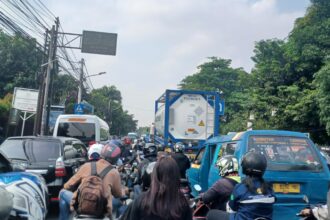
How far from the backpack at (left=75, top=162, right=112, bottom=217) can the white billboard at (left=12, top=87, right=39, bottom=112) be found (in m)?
19.6

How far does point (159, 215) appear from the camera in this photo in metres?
2.95

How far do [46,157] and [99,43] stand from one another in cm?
1574

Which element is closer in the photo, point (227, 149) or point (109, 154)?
point (109, 154)

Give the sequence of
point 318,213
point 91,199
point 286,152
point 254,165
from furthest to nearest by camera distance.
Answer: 1. point 286,152
2. point 91,199
3. point 254,165
4. point 318,213

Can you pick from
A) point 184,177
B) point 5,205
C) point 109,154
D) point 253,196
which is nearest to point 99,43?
point 184,177

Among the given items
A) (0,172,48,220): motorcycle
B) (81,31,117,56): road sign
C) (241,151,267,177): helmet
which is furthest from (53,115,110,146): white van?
(241,151,267,177): helmet

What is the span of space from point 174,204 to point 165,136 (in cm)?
998

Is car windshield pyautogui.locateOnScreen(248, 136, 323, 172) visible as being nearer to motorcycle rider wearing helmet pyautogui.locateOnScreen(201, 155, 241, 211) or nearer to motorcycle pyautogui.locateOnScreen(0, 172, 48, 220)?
motorcycle rider wearing helmet pyautogui.locateOnScreen(201, 155, 241, 211)

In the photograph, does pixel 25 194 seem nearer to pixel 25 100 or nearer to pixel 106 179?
pixel 106 179

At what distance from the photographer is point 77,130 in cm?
1772

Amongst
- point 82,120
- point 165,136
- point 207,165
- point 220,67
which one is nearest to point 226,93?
point 220,67

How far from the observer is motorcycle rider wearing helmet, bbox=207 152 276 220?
3748 mm

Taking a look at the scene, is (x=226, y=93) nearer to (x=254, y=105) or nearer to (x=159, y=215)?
(x=254, y=105)

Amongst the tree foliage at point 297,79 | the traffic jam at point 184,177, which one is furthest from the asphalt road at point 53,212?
the tree foliage at point 297,79
